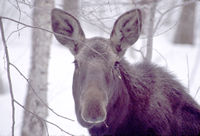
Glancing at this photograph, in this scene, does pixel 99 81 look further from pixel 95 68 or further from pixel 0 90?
pixel 0 90

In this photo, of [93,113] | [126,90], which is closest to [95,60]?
[126,90]

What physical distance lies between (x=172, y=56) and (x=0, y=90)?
8866 mm

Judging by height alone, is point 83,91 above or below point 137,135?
above

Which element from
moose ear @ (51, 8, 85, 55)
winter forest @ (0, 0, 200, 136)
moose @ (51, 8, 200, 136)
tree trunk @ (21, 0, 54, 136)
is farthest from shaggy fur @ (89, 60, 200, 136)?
tree trunk @ (21, 0, 54, 136)

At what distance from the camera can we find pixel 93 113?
308 cm

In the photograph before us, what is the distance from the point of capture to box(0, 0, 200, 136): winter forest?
465cm

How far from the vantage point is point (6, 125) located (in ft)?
26.8

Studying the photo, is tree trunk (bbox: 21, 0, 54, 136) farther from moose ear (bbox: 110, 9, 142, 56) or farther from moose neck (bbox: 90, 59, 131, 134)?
moose neck (bbox: 90, 59, 131, 134)

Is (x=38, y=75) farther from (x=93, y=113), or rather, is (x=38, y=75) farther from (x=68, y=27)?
(x=93, y=113)

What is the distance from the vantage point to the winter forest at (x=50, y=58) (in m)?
4.65

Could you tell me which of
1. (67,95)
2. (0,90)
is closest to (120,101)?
(67,95)

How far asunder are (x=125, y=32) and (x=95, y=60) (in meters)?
0.77

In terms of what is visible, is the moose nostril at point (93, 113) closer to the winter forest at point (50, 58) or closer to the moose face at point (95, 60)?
→ the moose face at point (95, 60)

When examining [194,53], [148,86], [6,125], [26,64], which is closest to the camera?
[148,86]
